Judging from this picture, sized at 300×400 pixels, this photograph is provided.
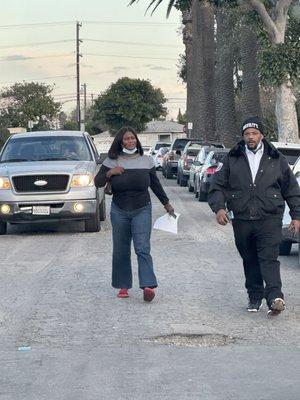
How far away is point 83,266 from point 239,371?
20.7ft

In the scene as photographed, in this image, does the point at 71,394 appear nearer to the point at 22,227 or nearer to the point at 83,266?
the point at 83,266

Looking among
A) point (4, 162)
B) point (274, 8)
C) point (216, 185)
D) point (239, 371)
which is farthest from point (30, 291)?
point (274, 8)

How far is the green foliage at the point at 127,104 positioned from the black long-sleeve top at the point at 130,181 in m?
87.5

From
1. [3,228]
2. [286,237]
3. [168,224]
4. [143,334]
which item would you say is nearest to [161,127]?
[3,228]

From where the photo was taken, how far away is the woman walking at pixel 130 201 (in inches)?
415

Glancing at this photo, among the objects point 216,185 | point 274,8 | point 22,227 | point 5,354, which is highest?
point 274,8

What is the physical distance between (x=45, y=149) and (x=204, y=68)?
3139 centimetres

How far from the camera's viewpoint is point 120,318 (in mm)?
9773

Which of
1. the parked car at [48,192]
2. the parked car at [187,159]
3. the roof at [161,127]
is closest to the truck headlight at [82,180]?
the parked car at [48,192]

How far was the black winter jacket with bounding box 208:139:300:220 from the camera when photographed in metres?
9.53

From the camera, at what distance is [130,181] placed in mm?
10555

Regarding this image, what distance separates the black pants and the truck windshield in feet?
29.6

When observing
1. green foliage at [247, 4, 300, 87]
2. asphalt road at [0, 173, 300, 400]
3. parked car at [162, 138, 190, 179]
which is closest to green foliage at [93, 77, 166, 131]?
parked car at [162, 138, 190, 179]

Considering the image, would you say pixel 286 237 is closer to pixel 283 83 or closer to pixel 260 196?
pixel 260 196
